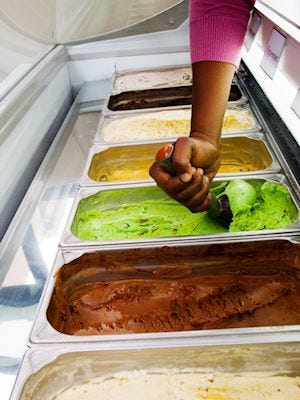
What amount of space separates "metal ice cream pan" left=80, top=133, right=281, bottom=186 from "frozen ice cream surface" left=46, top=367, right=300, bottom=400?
1114 mm

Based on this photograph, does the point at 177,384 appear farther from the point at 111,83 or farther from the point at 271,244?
the point at 111,83

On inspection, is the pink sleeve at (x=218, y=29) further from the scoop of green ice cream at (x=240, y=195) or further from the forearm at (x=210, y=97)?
the scoop of green ice cream at (x=240, y=195)

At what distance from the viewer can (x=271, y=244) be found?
5.17 feet

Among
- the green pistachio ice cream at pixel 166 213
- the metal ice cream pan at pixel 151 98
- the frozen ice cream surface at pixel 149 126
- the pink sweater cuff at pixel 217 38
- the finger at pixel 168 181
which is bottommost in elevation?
the metal ice cream pan at pixel 151 98

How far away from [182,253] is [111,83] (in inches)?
80.1

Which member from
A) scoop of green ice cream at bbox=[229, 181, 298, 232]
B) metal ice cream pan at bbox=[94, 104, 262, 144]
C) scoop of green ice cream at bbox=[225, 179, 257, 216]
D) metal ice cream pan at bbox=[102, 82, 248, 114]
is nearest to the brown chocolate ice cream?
scoop of green ice cream at bbox=[229, 181, 298, 232]

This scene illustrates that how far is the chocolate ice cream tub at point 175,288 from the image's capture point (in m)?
1.46

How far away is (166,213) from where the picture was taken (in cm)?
194

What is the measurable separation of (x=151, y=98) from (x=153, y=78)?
307 mm

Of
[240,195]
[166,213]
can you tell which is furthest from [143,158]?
[240,195]

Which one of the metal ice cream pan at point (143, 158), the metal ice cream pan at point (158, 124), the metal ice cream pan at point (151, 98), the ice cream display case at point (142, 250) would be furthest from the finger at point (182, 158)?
the metal ice cream pan at point (151, 98)

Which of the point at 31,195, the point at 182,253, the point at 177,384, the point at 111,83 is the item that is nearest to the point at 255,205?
the point at 182,253

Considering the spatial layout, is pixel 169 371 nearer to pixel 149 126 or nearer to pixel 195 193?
pixel 195 193

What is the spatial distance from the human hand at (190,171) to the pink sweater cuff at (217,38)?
30 cm
